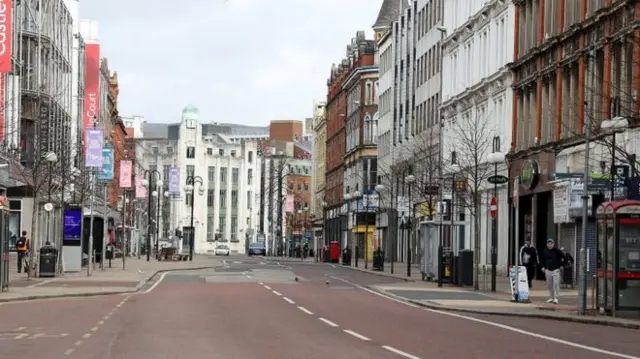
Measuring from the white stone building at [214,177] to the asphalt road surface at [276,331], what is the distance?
14621cm

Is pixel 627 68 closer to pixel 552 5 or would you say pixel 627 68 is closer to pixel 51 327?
pixel 552 5

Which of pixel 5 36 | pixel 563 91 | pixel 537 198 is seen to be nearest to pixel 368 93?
pixel 537 198

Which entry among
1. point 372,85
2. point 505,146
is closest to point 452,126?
point 505,146

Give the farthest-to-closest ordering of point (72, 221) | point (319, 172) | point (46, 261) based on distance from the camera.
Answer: point (319, 172)
point (72, 221)
point (46, 261)

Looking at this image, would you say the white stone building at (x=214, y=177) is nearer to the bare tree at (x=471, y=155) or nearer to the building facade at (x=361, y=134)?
the building facade at (x=361, y=134)

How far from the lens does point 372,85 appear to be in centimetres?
12175

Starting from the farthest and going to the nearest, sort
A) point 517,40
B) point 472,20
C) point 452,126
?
1. point 452,126
2. point 472,20
3. point 517,40

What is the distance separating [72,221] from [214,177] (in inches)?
5253

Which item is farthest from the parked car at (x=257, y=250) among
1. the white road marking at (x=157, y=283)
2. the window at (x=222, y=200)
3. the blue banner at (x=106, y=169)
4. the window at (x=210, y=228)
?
the white road marking at (x=157, y=283)

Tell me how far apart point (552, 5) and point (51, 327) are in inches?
1353

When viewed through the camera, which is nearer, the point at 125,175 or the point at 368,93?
the point at 125,175

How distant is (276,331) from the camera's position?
23.8 meters

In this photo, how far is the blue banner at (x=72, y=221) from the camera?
5525 centimetres

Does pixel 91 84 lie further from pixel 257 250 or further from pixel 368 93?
pixel 257 250
